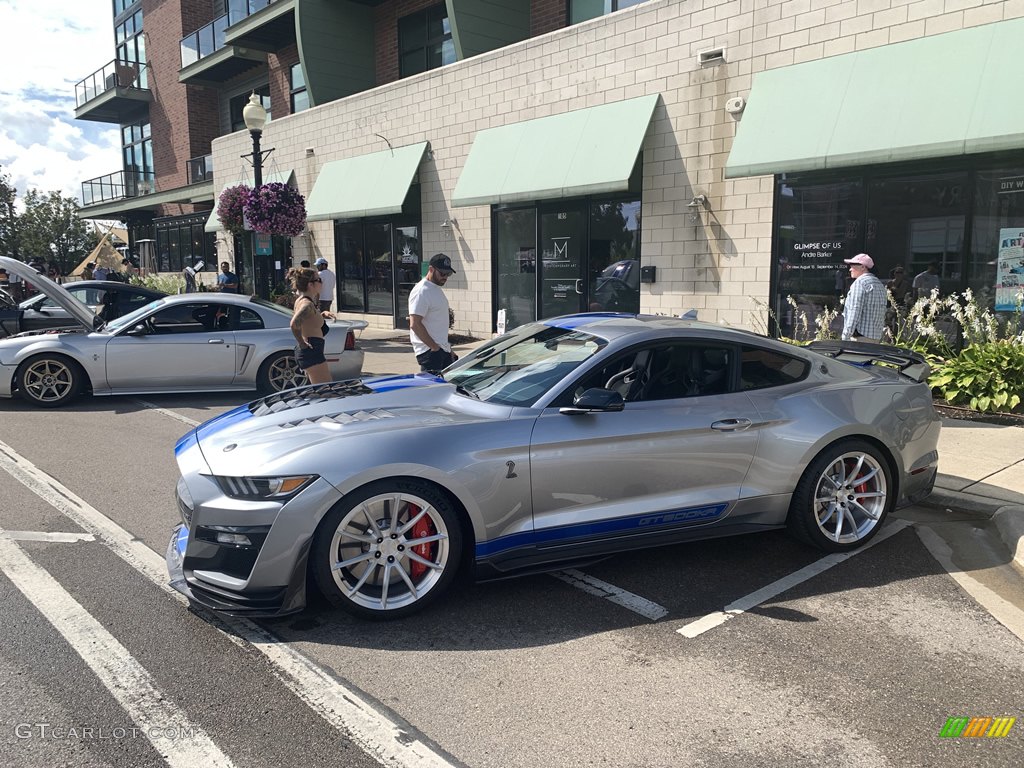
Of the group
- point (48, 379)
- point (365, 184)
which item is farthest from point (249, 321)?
point (365, 184)

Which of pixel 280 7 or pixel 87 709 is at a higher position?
pixel 280 7

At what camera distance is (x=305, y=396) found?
14.8 feet

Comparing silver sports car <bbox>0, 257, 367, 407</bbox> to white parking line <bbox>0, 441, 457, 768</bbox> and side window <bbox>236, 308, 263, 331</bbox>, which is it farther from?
white parking line <bbox>0, 441, 457, 768</bbox>

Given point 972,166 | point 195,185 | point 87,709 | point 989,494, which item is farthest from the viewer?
point 195,185

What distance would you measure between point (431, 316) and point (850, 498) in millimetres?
3891

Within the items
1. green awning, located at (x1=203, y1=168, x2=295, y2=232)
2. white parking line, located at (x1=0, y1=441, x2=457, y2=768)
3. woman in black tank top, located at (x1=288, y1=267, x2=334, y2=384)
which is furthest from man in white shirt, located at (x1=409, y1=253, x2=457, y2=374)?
green awning, located at (x1=203, y1=168, x2=295, y2=232)

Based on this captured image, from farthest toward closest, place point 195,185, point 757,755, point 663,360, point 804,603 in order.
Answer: point 195,185, point 663,360, point 804,603, point 757,755

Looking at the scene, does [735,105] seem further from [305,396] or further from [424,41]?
[424,41]

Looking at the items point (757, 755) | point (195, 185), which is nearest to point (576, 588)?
point (757, 755)

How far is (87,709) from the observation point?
2914 mm

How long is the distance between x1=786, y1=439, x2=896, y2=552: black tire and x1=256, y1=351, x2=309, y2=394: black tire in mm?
6847

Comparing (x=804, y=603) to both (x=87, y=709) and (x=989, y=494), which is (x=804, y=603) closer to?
(x=989, y=494)

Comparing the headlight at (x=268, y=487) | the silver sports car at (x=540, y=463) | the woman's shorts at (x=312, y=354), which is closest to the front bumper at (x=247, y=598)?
the silver sports car at (x=540, y=463)

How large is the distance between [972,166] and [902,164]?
78cm
